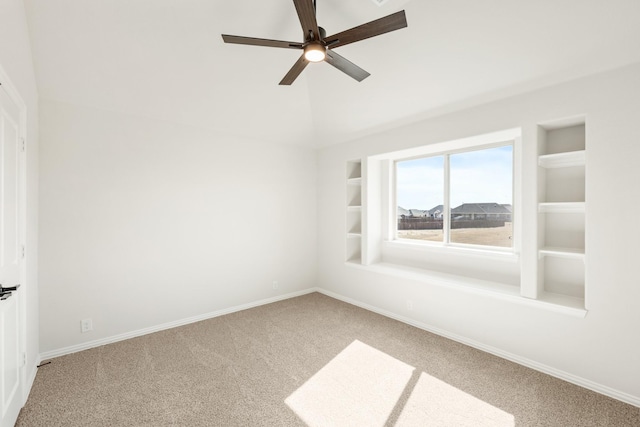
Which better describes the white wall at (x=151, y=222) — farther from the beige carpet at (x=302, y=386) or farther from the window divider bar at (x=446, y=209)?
the window divider bar at (x=446, y=209)

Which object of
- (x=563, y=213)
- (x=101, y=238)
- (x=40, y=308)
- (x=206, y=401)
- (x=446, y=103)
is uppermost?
(x=446, y=103)

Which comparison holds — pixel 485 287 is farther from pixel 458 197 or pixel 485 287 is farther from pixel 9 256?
pixel 9 256

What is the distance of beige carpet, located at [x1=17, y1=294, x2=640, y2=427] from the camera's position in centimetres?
195

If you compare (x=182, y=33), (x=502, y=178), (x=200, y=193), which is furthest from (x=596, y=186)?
(x=200, y=193)

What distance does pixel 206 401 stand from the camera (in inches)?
83.2

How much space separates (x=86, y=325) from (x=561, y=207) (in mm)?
4731

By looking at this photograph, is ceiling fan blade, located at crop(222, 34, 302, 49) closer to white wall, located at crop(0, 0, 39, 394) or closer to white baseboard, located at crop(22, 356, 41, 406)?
white wall, located at crop(0, 0, 39, 394)

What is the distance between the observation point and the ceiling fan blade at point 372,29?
5.48ft

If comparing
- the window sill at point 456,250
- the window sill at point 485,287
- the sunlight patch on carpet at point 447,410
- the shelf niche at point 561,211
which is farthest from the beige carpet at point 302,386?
the window sill at point 456,250

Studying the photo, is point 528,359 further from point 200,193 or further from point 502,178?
point 200,193

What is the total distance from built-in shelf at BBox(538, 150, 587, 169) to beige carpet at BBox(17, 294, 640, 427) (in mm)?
1873

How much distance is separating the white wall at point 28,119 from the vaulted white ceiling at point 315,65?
8.0 inches

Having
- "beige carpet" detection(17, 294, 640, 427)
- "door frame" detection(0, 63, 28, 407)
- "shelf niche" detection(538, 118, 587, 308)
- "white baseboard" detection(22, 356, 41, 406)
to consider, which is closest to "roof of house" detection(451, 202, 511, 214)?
"shelf niche" detection(538, 118, 587, 308)

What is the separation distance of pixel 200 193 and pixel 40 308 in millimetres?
1886
